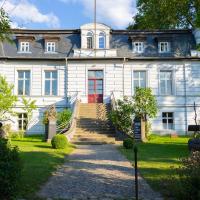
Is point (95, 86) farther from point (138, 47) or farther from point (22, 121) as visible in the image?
point (22, 121)

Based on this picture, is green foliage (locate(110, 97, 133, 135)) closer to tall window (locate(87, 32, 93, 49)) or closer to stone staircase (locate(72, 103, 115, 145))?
stone staircase (locate(72, 103, 115, 145))

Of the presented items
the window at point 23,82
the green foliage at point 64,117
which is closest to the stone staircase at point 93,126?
the green foliage at point 64,117

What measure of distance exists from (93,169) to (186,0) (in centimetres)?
2270

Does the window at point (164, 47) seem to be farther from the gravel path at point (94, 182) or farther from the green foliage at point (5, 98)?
the gravel path at point (94, 182)

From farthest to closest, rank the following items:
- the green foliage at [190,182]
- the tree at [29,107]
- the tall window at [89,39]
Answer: the tall window at [89,39], the tree at [29,107], the green foliage at [190,182]

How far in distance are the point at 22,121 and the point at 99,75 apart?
23.8ft

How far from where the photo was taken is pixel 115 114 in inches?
963

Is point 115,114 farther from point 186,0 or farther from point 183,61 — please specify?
point 186,0

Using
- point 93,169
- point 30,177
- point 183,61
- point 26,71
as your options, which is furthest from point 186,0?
point 30,177

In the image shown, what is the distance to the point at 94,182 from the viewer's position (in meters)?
9.53

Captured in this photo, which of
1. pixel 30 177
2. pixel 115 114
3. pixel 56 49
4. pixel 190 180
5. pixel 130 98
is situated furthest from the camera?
pixel 56 49

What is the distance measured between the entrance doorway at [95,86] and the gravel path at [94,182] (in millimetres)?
16523

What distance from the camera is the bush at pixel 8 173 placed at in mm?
6893

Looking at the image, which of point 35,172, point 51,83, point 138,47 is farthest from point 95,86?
point 35,172
